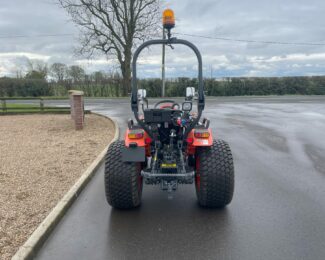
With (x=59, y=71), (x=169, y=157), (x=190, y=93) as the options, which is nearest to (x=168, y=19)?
(x=190, y=93)

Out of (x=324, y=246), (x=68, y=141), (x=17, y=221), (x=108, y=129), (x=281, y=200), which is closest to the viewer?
(x=324, y=246)

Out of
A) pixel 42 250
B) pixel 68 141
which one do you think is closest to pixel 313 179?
pixel 42 250

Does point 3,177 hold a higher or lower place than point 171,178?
lower

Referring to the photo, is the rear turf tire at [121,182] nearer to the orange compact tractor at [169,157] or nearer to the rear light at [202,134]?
the orange compact tractor at [169,157]

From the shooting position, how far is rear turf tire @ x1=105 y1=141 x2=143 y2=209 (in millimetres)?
3471

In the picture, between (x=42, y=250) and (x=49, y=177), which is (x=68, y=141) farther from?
(x=42, y=250)

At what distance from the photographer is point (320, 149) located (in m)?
6.77

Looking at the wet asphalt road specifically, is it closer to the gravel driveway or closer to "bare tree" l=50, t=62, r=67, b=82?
the gravel driveway

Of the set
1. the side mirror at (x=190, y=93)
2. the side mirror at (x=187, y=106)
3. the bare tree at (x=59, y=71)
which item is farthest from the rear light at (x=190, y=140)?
the bare tree at (x=59, y=71)

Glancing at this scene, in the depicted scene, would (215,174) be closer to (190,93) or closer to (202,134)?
(202,134)

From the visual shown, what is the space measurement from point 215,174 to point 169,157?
549 mm

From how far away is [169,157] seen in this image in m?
3.44

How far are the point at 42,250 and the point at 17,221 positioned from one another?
615 mm

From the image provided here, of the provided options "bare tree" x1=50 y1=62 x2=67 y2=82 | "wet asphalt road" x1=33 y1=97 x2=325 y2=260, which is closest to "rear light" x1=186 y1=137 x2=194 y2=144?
"wet asphalt road" x1=33 y1=97 x2=325 y2=260
